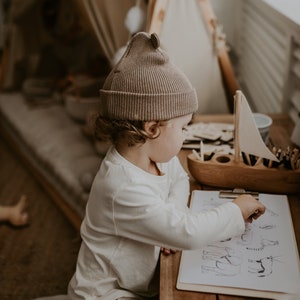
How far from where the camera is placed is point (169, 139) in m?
0.99

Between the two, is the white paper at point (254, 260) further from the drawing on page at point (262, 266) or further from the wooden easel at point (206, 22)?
the wooden easel at point (206, 22)

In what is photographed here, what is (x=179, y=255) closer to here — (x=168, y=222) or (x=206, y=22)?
(x=168, y=222)

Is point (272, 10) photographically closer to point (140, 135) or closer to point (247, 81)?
point (247, 81)

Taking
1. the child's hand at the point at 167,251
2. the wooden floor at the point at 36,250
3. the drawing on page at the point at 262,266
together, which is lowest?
the wooden floor at the point at 36,250

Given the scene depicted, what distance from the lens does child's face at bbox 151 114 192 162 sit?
987mm

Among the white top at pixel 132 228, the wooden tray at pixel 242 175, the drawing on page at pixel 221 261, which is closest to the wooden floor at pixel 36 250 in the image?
the white top at pixel 132 228

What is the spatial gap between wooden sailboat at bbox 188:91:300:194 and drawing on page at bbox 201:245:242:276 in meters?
0.24

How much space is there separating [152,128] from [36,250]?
1394 millimetres

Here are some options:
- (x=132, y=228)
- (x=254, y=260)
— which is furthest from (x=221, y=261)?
(x=132, y=228)

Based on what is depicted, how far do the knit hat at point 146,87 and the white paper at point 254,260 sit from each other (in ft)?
0.96

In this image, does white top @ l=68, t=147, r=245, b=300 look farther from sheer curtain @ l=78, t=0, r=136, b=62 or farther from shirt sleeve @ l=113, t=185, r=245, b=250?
sheer curtain @ l=78, t=0, r=136, b=62

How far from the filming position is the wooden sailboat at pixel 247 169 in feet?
3.57

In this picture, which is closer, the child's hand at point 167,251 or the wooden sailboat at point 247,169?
the child's hand at point 167,251

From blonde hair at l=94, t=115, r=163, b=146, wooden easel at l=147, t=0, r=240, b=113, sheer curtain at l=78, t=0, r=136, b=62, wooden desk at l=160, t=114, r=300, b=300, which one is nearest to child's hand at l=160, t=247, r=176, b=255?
wooden desk at l=160, t=114, r=300, b=300
